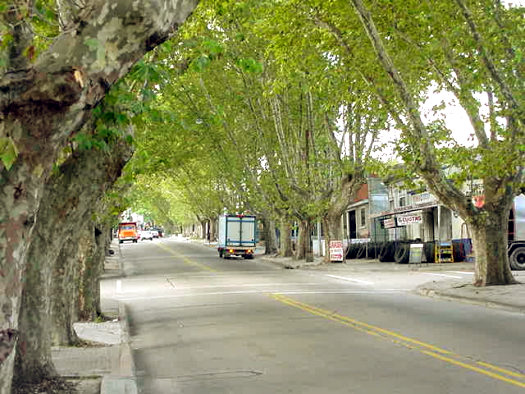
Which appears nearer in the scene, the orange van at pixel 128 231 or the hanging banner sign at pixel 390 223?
the hanging banner sign at pixel 390 223

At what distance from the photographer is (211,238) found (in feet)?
285

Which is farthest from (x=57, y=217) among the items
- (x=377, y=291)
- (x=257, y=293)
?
(x=377, y=291)

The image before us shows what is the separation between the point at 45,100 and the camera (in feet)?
16.4

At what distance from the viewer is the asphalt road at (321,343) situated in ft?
25.9

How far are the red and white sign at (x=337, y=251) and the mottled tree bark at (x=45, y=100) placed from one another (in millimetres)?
29155

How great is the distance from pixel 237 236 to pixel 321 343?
33.7 meters

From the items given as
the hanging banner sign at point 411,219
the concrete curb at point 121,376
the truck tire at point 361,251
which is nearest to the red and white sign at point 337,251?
the hanging banner sign at point 411,219

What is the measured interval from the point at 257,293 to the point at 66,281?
33.6 ft

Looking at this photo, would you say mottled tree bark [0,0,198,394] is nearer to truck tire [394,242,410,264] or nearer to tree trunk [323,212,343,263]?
truck tire [394,242,410,264]

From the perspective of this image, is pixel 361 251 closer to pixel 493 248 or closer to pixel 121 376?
pixel 493 248

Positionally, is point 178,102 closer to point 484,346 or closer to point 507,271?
point 507,271

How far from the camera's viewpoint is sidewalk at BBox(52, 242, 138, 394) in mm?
7598

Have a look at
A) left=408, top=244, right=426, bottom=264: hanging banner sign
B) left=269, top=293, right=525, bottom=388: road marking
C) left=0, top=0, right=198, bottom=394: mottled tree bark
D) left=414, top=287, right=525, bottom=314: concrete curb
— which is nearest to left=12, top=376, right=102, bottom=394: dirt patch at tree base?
left=0, top=0, right=198, bottom=394: mottled tree bark

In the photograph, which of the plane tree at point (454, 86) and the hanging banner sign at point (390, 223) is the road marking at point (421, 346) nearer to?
the plane tree at point (454, 86)
